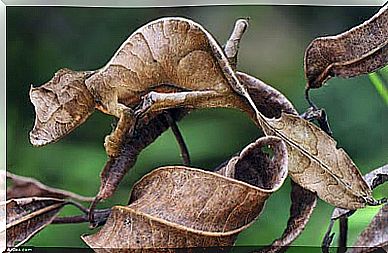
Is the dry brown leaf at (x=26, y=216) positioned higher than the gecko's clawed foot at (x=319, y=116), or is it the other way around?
the gecko's clawed foot at (x=319, y=116)

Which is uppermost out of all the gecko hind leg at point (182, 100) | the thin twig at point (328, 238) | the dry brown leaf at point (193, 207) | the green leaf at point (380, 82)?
the green leaf at point (380, 82)

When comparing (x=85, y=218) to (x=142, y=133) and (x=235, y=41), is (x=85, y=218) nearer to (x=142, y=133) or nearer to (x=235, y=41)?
(x=142, y=133)

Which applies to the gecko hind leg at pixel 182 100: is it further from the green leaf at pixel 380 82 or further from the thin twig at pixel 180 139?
the green leaf at pixel 380 82

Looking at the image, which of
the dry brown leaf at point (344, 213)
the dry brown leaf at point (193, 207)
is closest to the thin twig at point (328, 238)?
the dry brown leaf at point (344, 213)

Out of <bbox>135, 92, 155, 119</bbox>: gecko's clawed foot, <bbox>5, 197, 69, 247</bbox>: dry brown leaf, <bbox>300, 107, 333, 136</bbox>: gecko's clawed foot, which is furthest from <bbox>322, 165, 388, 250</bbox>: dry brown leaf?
<bbox>5, 197, 69, 247</bbox>: dry brown leaf

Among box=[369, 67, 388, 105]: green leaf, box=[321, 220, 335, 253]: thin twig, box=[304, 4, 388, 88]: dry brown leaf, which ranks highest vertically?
box=[304, 4, 388, 88]: dry brown leaf

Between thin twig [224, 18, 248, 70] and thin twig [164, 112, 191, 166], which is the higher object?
thin twig [224, 18, 248, 70]

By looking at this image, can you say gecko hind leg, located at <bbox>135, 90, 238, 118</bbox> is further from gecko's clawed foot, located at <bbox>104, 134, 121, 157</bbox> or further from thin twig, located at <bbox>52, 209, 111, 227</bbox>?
thin twig, located at <bbox>52, 209, 111, 227</bbox>
